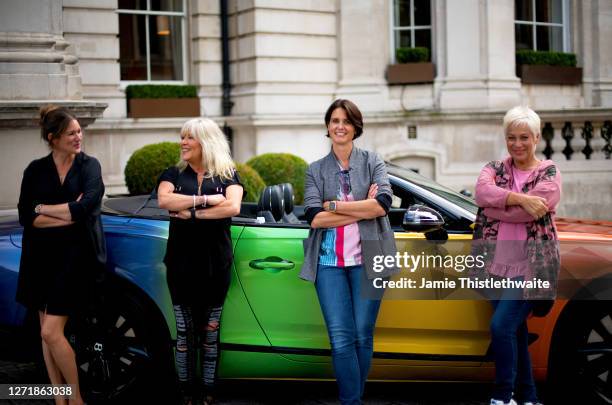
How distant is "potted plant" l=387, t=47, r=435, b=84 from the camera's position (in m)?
15.2

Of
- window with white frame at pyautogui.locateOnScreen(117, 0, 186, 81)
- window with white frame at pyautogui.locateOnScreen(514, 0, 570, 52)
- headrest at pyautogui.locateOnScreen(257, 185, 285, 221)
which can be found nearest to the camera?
headrest at pyautogui.locateOnScreen(257, 185, 285, 221)

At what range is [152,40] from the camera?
49.8 feet

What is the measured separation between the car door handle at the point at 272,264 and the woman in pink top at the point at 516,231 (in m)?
1.11

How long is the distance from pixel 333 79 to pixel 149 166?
4.13 meters

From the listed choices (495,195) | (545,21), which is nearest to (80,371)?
(495,195)

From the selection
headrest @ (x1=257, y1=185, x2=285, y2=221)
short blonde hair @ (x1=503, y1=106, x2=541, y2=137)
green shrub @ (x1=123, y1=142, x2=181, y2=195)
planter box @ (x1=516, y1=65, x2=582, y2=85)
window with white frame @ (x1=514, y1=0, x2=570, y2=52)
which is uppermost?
window with white frame @ (x1=514, y1=0, x2=570, y2=52)

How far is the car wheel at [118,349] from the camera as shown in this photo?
17.9ft

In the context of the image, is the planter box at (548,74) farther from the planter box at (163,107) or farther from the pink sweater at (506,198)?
the pink sweater at (506,198)

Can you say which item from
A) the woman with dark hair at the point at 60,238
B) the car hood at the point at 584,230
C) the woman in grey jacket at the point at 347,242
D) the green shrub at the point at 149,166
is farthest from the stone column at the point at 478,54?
the woman with dark hair at the point at 60,238

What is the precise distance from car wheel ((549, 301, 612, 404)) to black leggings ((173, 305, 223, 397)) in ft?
6.46

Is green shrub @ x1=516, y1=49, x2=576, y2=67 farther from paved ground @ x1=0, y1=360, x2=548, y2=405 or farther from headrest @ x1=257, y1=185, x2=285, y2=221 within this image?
headrest @ x1=257, y1=185, x2=285, y2=221

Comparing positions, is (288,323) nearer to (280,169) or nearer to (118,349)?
(118,349)

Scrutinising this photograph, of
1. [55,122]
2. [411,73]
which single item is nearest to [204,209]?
[55,122]

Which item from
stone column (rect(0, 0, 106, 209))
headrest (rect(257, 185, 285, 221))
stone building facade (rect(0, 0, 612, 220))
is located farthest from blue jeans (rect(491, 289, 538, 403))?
stone building facade (rect(0, 0, 612, 220))
